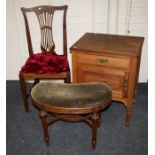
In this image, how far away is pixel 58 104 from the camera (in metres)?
1.57

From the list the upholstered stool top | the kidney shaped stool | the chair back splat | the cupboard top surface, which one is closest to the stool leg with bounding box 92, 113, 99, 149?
the kidney shaped stool

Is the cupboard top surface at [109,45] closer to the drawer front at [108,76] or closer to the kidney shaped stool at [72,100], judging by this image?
the drawer front at [108,76]

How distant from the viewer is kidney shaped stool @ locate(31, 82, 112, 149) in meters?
1.55

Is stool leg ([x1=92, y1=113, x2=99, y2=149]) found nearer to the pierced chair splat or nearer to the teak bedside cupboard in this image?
the teak bedside cupboard

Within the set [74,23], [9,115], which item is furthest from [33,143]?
[74,23]

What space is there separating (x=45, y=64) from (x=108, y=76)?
65cm

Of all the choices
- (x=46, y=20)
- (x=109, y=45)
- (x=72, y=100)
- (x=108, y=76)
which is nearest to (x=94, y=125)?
(x=72, y=100)

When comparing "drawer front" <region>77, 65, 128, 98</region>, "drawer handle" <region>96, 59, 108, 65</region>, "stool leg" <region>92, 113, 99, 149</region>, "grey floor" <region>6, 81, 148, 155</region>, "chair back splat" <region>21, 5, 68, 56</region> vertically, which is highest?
"chair back splat" <region>21, 5, 68, 56</region>

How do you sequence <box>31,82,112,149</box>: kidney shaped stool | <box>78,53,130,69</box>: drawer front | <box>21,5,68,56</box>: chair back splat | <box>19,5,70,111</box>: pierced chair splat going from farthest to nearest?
<box>21,5,68,56</box>: chair back splat, <box>19,5,70,111</box>: pierced chair splat, <box>78,53,130,69</box>: drawer front, <box>31,82,112,149</box>: kidney shaped stool

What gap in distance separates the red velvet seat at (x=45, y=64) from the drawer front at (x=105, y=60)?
0.25m

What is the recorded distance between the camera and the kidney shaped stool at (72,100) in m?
1.55

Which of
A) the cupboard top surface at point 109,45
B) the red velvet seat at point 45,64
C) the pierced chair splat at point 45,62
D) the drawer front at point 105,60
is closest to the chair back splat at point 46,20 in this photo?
the pierced chair splat at point 45,62

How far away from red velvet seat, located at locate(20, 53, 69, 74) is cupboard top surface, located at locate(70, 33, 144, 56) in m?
0.27

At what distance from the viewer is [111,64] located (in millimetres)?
1820
